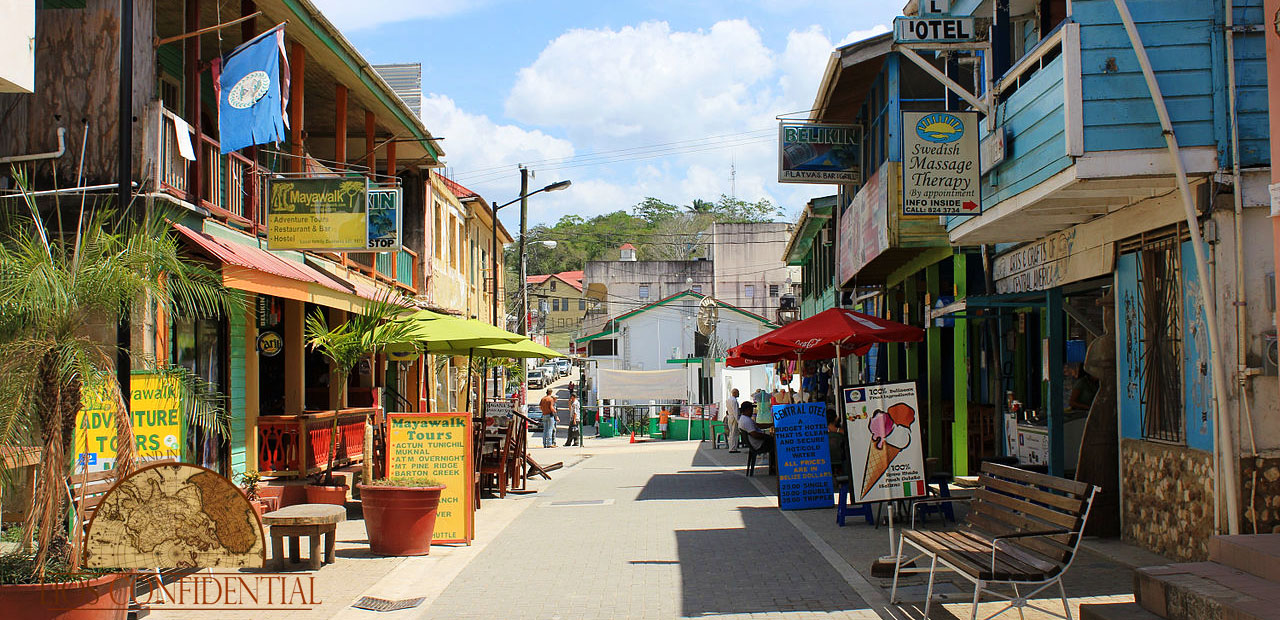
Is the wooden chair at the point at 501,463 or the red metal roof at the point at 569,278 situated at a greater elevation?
the red metal roof at the point at 569,278

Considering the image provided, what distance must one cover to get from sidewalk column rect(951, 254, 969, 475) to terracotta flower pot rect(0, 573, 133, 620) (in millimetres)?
11886

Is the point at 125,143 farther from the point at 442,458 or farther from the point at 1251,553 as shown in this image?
the point at 1251,553

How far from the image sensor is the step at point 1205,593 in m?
5.29

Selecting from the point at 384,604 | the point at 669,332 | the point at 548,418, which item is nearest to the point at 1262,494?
the point at 384,604

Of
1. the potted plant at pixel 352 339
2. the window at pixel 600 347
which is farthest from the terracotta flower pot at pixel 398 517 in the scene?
the window at pixel 600 347

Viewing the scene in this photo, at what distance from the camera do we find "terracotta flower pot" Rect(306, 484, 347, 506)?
490 inches

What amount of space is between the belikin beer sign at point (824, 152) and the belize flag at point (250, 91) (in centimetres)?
909

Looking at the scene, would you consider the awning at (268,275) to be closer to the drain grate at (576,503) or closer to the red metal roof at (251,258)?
the red metal roof at (251,258)

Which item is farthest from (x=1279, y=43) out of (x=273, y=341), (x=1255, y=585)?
(x=273, y=341)

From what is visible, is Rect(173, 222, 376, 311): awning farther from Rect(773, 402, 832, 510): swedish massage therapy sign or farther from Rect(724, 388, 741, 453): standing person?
Rect(724, 388, 741, 453): standing person

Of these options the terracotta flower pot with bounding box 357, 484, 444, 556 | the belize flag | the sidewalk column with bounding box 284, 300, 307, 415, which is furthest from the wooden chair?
the belize flag

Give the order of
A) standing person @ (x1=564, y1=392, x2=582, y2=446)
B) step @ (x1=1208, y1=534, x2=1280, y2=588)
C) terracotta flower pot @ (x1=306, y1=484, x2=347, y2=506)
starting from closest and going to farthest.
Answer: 1. step @ (x1=1208, y1=534, x2=1280, y2=588)
2. terracotta flower pot @ (x1=306, y1=484, x2=347, y2=506)
3. standing person @ (x1=564, y1=392, x2=582, y2=446)

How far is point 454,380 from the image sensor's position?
1305 inches

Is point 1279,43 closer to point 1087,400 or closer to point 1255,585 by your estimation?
point 1255,585
